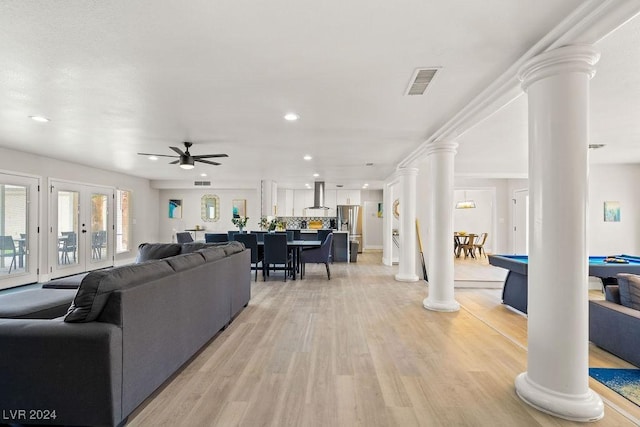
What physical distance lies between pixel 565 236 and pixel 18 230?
8118 millimetres

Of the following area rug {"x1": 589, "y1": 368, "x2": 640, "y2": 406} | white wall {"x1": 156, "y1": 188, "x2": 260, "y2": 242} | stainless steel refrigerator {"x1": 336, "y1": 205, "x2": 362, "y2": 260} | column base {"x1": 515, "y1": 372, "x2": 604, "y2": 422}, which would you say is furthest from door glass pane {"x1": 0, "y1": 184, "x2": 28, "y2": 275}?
area rug {"x1": 589, "y1": 368, "x2": 640, "y2": 406}

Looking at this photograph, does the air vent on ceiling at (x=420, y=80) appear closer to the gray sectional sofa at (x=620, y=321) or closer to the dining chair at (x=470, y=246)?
the gray sectional sofa at (x=620, y=321)

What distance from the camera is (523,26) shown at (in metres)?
1.99

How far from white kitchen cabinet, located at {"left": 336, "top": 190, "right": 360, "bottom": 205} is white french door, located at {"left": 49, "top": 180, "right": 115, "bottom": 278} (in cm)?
697

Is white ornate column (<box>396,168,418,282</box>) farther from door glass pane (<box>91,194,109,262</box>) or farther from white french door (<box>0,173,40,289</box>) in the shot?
door glass pane (<box>91,194,109,262</box>)

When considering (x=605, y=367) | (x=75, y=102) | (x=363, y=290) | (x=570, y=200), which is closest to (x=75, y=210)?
(x=75, y=102)

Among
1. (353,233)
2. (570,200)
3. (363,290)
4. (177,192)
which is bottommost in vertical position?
(363,290)

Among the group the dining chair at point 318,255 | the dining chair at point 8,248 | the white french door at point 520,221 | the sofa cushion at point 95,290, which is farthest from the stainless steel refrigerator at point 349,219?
the sofa cushion at point 95,290

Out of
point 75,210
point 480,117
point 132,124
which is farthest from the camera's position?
point 75,210

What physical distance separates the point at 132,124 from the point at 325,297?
12.2 ft

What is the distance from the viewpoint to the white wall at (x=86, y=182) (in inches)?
230

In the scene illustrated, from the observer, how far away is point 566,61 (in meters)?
1.99

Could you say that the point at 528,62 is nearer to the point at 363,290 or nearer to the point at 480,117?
the point at 480,117

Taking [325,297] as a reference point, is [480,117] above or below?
above
